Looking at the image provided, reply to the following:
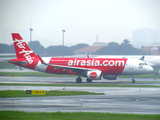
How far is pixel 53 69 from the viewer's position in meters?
50.0

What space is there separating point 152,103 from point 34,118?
11.8 meters

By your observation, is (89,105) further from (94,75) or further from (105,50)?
(105,50)

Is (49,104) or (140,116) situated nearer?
(140,116)

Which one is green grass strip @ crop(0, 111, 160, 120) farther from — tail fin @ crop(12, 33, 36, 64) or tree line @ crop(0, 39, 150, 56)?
tree line @ crop(0, 39, 150, 56)

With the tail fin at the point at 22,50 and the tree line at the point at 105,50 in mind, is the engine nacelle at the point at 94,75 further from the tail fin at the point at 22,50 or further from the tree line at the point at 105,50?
the tree line at the point at 105,50

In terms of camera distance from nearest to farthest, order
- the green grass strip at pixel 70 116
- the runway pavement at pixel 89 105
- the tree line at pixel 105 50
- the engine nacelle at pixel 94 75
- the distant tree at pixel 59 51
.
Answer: the green grass strip at pixel 70 116 → the runway pavement at pixel 89 105 → the engine nacelle at pixel 94 75 → the tree line at pixel 105 50 → the distant tree at pixel 59 51

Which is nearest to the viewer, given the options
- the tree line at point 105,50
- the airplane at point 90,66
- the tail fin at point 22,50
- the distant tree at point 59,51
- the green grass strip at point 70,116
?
the green grass strip at point 70,116

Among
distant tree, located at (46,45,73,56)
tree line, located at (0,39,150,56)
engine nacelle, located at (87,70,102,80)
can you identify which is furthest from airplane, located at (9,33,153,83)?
distant tree, located at (46,45,73,56)

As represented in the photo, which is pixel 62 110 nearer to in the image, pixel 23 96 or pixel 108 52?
pixel 23 96

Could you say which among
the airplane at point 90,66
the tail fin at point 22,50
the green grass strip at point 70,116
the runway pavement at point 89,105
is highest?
the tail fin at point 22,50

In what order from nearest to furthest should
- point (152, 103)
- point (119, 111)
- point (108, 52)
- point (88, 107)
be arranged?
point (119, 111) < point (88, 107) < point (152, 103) < point (108, 52)

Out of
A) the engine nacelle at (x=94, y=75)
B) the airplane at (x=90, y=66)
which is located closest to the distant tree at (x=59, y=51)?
the airplane at (x=90, y=66)

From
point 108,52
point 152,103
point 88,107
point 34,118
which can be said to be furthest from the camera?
point 108,52

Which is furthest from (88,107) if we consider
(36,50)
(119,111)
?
(36,50)
